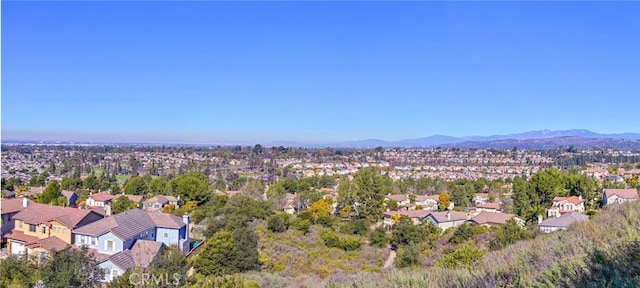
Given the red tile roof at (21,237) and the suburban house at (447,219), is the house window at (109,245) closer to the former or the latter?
the red tile roof at (21,237)

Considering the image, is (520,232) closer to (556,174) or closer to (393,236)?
(393,236)

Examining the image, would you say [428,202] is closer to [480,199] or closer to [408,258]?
[480,199]

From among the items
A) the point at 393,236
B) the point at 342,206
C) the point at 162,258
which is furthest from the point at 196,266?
the point at 342,206

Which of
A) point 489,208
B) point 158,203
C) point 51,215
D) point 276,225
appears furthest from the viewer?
point 489,208

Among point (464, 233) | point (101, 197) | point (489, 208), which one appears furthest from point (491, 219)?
point (101, 197)

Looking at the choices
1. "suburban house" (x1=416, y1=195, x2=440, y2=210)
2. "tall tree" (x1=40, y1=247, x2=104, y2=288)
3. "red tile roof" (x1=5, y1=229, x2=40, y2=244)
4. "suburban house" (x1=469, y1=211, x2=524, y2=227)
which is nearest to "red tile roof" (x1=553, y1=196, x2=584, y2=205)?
"suburban house" (x1=469, y1=211, x2=524, y2=227)

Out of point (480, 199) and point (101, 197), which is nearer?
point (101, 197)
